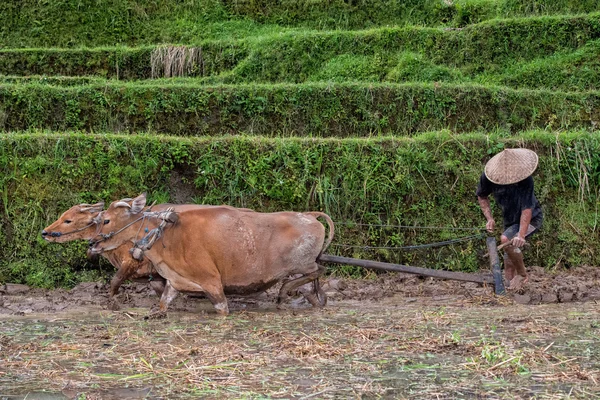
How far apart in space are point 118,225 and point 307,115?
17.2 ft

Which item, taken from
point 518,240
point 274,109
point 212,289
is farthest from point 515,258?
point 274,109

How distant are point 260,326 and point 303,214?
1.63 meters

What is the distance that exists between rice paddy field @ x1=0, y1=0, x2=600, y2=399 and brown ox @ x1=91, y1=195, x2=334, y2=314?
0.33m

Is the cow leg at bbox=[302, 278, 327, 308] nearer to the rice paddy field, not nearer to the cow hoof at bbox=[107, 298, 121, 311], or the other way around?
the rice paddy field

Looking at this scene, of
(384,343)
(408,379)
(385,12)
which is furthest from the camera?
(385,12)

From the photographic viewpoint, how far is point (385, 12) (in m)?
19.0

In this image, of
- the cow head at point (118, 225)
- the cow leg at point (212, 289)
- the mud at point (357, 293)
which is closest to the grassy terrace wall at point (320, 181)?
the mud at point (357, 293)

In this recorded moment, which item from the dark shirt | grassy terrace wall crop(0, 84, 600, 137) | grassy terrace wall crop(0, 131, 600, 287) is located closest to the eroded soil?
the dark shirt

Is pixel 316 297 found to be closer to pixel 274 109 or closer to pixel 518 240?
pixel 518 240

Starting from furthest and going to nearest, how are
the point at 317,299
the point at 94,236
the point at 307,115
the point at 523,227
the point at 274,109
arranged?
the point at 307,115, the point at 274,109, the point at 523,227, the point at 317,299, the point at 94,236

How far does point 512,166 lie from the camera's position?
318 inches

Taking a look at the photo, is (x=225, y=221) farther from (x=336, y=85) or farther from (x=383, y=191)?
(x=336, y=85)

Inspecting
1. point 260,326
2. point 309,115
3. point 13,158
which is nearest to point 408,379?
point 260,326

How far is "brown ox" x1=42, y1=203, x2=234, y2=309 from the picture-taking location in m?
7.75
